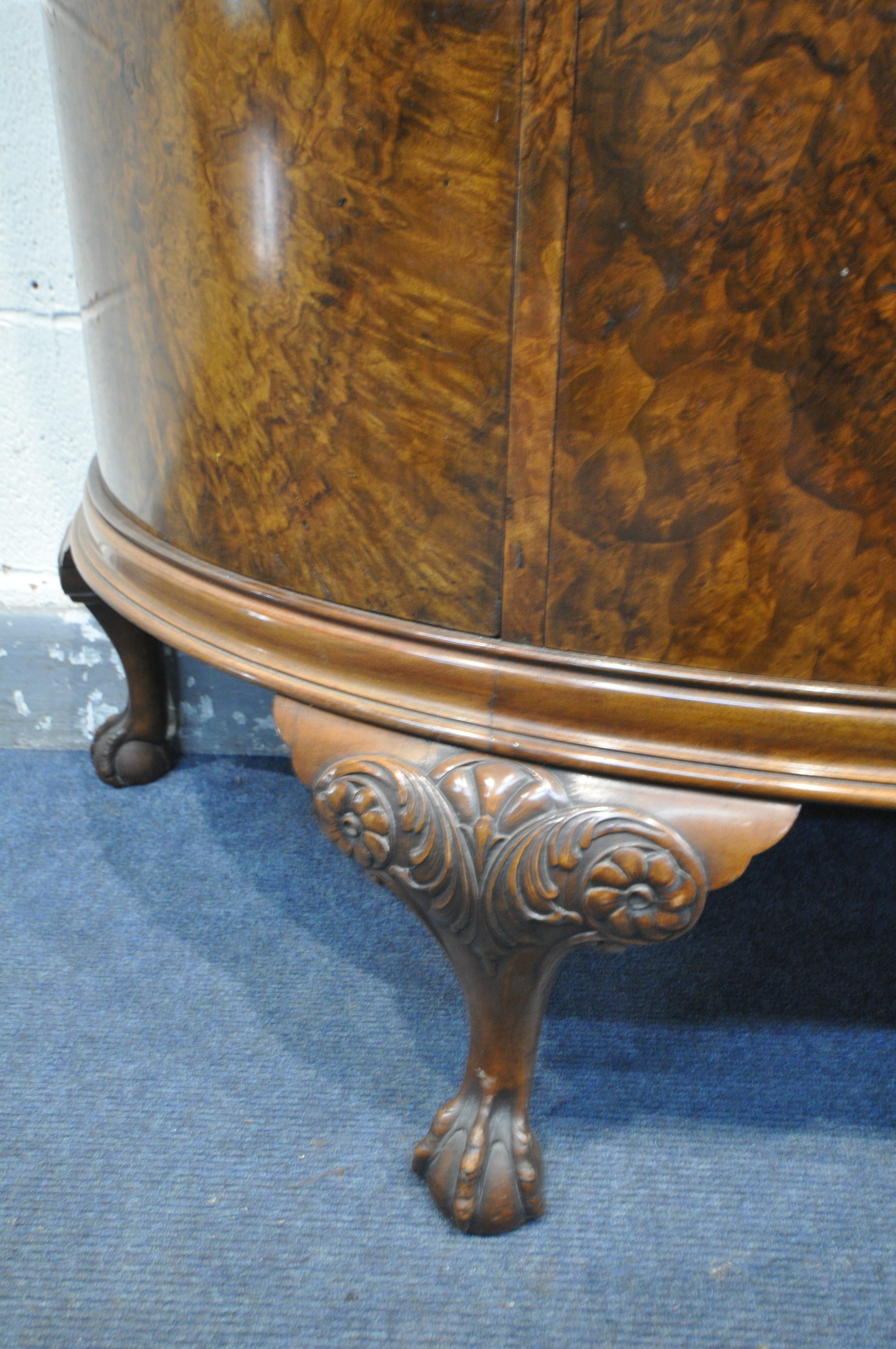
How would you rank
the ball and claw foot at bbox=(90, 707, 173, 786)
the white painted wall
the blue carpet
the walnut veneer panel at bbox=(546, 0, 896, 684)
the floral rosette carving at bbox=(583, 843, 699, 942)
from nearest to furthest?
the walnut veneer panel at bbox=(546, 0, 896, 684), the floral rosette carving at bbox=(583, 843, 699, 942), the blue carpet, the white painted wall, the ball and claw foot at bbox=(90, 707, 173, 786)

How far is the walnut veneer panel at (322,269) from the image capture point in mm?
463

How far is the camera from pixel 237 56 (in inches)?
20.0

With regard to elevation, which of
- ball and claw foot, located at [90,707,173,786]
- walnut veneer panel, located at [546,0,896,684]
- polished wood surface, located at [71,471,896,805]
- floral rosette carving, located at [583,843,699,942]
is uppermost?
walnut veneer panel, located at [546,0,896,684]

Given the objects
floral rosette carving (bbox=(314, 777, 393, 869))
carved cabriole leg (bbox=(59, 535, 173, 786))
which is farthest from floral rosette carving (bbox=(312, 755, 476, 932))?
carved cabriole leg (bbox=(59, 535, 173, 786))

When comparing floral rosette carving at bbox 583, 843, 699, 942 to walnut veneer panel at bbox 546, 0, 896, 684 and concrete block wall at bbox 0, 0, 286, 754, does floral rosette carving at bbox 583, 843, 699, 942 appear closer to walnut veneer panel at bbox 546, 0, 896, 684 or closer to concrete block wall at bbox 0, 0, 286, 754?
walnut veneer panel at bbox 546, 0, 896, 684

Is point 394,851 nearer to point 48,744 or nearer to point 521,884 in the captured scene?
point 521,884

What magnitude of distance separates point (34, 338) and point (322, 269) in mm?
811

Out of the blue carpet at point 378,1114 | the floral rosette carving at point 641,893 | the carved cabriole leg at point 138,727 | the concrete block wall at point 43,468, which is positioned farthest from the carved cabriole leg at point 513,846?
the concrete block wall at point 43,468

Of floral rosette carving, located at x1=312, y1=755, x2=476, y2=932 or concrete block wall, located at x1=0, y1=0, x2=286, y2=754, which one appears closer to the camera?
floral rosette carving, located at x1=312, y1=755, x2=476, y2=932

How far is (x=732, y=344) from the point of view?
0.45 meters

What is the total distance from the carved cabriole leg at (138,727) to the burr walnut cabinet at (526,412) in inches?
21.8

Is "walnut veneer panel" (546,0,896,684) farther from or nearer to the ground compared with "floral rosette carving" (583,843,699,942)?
farther from the ground

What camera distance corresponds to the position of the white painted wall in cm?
109

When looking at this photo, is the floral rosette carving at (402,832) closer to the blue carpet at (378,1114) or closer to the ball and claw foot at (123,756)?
the blue carpet at (378,1114)
